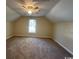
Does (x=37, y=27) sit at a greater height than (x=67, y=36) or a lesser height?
greater

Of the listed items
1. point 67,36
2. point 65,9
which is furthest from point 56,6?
point 67,36

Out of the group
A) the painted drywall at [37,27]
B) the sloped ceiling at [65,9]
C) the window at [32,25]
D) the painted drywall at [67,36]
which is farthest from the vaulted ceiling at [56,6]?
the window at [32,25]

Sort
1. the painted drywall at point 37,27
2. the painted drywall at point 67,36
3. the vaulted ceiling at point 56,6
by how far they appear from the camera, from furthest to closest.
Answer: the painted drywall at point 37,27 < the painted drywall at point 67,36 < the vaulted ceiling at point 56,6

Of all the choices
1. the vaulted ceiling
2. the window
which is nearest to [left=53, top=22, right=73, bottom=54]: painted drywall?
the vaulted ceiling

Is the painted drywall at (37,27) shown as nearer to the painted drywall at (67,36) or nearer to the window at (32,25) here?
the window at (32,25)

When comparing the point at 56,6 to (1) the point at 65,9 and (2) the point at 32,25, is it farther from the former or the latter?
(2) the point at 32,25

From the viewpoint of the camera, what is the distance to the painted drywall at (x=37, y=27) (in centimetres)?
1080

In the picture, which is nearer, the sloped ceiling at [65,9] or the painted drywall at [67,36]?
the sloped ceiling at [65,9]

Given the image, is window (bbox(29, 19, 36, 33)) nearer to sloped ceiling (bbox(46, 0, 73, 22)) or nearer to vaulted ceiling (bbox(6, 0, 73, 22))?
vaulted ceiling (bbox(6, 0, 73, 22))

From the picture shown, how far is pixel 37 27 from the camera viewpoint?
1084 centimetres

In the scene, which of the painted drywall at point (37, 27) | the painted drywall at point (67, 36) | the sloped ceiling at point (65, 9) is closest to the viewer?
the sloped ceiling at point (65, 9)
